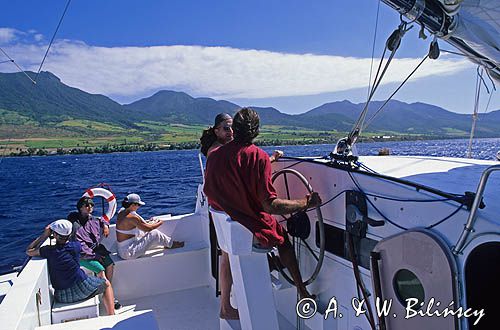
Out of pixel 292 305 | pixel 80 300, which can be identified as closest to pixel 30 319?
pixel 80 300

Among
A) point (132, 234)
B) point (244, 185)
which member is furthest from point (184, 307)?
point (244, 185)

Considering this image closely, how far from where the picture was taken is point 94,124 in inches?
3440

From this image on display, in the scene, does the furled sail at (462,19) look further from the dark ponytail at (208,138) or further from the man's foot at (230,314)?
the man's foot at (230,314)

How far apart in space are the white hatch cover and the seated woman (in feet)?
9.10

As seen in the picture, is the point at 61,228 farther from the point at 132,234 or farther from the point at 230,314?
the point at 230,314

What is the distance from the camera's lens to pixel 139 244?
13.6ft

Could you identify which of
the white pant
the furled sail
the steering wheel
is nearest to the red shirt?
the steering wheel

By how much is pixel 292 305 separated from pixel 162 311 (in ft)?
4.44

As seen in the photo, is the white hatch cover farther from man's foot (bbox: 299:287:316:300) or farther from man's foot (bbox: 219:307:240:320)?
man's foot (bbox: 219:307:240:320)

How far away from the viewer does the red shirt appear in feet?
7.57

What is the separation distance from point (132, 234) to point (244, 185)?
2.27 m

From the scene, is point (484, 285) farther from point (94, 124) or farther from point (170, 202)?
point (94, 124)

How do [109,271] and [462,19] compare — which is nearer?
[462,19]

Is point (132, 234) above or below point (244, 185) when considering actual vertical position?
below
